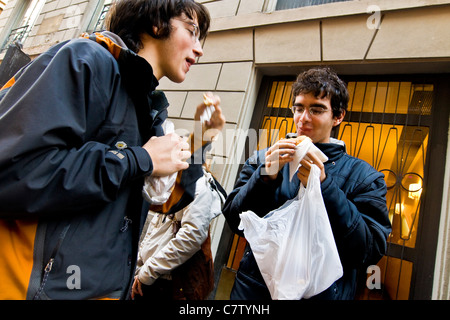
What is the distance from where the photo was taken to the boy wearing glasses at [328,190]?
1.42 meters

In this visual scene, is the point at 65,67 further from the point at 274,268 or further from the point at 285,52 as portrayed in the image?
the point at 285,52

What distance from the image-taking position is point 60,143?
2.76 ft

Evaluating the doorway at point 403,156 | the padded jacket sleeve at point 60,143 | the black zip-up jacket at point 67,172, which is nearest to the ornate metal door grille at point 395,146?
the doorway at point 403,156

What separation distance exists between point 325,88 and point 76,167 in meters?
1.85

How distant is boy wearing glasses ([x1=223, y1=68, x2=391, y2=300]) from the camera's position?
142cm

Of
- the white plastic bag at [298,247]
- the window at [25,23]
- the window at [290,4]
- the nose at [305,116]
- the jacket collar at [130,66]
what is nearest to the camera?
the jacket collar at [130,66]

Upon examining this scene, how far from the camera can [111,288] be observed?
105 cm

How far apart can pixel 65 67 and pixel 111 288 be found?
90cm

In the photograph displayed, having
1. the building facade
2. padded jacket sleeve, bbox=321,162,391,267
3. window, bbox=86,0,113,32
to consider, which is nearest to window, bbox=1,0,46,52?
window, bbox=86,0,113,32

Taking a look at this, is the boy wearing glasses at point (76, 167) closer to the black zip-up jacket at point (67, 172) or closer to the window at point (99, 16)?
the black zip-up jacket at point (67, 172)

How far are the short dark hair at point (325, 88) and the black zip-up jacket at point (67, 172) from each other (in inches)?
55.2

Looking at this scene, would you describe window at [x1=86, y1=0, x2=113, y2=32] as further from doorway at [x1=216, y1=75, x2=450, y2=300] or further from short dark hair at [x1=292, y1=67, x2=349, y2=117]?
short dark hair at [x1=292, y1=67, x2=349, y2=117]

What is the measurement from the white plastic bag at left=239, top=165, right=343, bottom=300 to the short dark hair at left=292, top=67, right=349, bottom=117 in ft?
2.76
